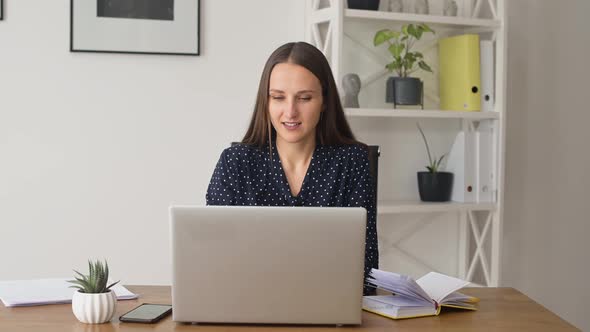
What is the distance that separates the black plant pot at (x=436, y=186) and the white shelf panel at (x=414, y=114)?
0.25 meters

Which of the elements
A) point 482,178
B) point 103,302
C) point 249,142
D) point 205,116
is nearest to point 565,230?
point 482,178

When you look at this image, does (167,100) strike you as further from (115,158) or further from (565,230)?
(565,230)

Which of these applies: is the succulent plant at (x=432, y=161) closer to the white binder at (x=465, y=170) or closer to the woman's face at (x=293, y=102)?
the white binder at (x=465, y=170)

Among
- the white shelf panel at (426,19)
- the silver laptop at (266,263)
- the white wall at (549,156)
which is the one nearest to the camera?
the silver laptop at (266,263)

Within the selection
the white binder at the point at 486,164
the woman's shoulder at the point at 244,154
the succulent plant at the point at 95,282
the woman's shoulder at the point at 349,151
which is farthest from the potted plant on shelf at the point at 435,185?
the succulent plant at the point at 95,282

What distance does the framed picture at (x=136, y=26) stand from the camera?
2.92 m

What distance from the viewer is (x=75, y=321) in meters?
1.51

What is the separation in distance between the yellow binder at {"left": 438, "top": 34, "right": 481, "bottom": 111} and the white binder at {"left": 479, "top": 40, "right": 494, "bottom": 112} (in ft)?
0.15

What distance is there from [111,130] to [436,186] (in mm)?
1294

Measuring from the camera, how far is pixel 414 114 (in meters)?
2.95

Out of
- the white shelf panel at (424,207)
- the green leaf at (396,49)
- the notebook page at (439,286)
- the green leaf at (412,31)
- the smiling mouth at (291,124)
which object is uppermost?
the green leaf at (412,31)

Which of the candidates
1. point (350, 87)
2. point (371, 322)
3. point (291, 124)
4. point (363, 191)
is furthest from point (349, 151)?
point (350, 87)

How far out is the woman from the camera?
199 cm

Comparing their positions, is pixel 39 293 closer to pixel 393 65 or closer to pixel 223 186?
pixel 223 186
